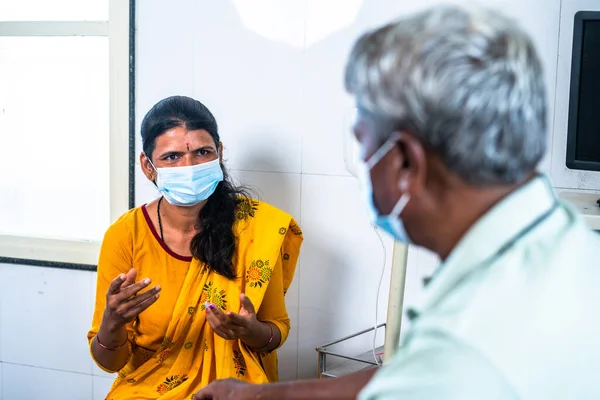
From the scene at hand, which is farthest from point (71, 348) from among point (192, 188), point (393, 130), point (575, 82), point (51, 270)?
point (393, 130)

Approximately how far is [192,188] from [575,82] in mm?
967

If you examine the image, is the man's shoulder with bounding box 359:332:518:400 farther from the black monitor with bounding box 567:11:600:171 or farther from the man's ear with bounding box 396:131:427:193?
the black monitor with bounding box 567:11:600:171

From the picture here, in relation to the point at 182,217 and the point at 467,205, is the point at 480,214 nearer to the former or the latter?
the point at 467,205

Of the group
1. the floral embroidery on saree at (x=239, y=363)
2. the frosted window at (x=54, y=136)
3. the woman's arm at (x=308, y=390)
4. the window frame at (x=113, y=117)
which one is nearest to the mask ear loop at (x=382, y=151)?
the woman's arm at (x=308, y=390)

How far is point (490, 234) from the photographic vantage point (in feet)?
2.31

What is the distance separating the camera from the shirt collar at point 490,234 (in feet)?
2.31

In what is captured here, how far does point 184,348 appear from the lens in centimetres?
189

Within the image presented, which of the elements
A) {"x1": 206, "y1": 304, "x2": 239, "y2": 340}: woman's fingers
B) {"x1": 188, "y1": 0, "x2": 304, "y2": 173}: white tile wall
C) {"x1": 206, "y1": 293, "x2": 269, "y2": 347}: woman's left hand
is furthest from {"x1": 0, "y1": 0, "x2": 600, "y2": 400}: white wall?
{"x1": 206, "y1": 304, "x2": 239, "y2": 340}: woman's fingers

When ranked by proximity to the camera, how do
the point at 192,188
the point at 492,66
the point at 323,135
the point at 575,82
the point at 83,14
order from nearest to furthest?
the point at 492,66 → the point at 575,82 → the point at 192,188 → the point at 323,135 → the point at 83,14

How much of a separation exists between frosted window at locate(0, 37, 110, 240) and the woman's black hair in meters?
0.69

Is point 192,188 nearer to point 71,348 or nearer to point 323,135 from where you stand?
point 323,135

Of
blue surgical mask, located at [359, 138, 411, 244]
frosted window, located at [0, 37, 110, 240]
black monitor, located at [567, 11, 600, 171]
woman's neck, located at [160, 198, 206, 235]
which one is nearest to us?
blue surgical mask, located at [359, 138, 411, 244]

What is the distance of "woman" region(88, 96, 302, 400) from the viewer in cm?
187

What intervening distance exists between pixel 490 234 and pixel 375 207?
0.15 meters
